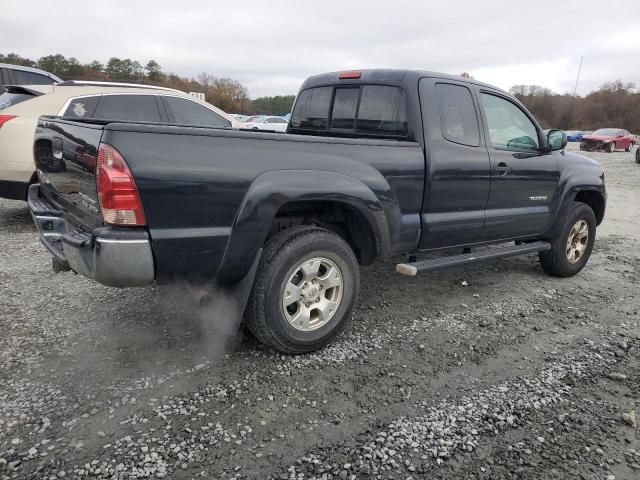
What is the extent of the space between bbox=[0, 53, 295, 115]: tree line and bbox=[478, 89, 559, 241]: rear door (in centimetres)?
4562

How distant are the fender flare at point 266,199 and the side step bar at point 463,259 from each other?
0.82 meters

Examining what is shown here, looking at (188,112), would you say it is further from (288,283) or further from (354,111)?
(288,283)

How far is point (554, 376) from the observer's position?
3.10 m

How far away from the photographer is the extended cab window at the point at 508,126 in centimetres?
422

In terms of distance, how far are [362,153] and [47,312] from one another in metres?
2.68

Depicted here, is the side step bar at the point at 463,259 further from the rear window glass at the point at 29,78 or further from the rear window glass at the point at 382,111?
the rear window glass at the point at 29,78

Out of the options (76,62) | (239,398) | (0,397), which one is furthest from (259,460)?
(76,62)

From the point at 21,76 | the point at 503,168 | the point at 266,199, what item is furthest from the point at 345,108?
the point at 21,76

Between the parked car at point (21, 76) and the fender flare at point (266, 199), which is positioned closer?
the fender flare at point (266, 199)

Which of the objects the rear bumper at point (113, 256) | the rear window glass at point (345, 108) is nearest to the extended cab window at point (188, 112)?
the rear window glass at point (345, 108)

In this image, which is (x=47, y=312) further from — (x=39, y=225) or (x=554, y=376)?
(x=554, y=376)

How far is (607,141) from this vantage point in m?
29.9

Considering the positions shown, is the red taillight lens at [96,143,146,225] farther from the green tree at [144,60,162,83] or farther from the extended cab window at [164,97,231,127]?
the green tree at [144,60,162,83]

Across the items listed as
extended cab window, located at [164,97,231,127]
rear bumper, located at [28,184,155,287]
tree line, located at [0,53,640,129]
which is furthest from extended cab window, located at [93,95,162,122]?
tree line, located at [0,53,640,129]
